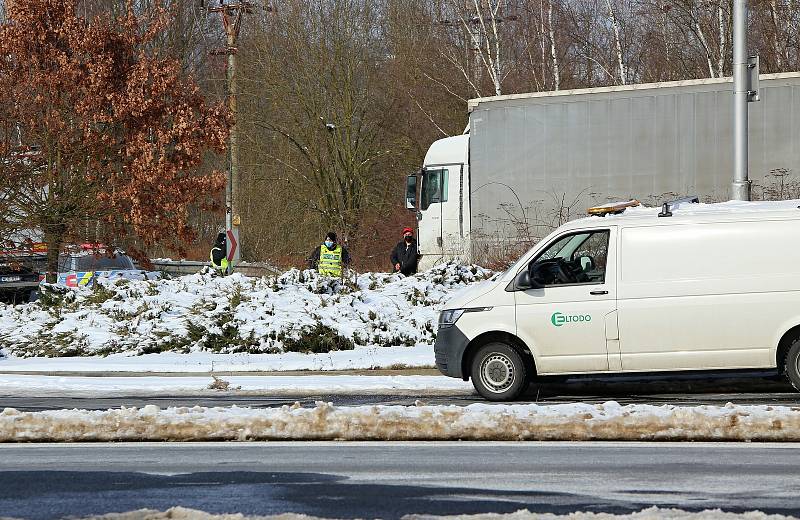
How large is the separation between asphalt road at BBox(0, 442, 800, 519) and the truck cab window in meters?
18.5

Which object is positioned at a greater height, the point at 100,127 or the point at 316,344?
the point at 100,127

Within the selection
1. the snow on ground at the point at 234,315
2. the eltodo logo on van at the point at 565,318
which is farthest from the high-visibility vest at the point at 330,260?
the eltodo logo on van at the point at 565,318

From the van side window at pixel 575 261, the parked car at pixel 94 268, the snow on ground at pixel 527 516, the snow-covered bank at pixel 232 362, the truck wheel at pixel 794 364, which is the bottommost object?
the snow on ground at pixel 527 516

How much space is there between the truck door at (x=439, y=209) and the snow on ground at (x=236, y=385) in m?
12.2

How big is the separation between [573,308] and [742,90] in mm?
7098

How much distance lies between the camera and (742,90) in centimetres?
1759

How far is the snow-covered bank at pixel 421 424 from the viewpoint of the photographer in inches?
362

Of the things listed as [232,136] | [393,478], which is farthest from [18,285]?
[393,478]

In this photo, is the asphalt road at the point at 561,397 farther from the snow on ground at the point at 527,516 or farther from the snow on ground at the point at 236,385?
the snow on ground at the point at 527,516

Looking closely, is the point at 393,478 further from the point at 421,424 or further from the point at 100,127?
the point at 100,127

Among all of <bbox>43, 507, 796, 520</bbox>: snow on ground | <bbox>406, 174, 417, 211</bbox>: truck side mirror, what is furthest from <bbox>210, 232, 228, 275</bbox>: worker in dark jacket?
<bbox>43, 507, 796, 520</bbox>: snow on ground

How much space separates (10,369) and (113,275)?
1056 cm

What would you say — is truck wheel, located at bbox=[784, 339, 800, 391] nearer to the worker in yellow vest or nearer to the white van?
the white van

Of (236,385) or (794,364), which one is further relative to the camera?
(236,385)
